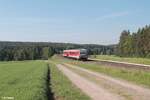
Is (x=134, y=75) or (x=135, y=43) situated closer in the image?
(x=134, y=75)

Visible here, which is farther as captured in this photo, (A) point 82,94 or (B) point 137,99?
(A) point 82,94

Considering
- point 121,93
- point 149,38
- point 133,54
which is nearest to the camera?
point 121,93

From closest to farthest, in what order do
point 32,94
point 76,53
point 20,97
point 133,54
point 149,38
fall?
point 20,97 → point 32,94 → point 76,53 → point 149,38 → point 133,54

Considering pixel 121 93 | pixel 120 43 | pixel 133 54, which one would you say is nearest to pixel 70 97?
pixel 121 93

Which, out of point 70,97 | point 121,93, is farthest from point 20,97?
point 121,93

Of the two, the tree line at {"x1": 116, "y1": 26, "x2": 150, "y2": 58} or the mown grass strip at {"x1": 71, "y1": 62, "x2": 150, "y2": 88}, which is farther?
the tree line at {"x1": 116, "y1": 26, "x2": 150, "y2": 58}

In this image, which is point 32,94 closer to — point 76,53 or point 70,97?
point 70,97

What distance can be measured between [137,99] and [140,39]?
115 metres

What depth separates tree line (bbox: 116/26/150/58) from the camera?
127688mm

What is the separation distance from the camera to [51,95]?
69.7ft

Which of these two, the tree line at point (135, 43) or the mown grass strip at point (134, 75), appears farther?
the tree line at point (135, 43)

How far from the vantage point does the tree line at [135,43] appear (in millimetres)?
127688

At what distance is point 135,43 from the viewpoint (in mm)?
137750

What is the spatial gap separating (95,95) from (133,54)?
119890 millimetres
